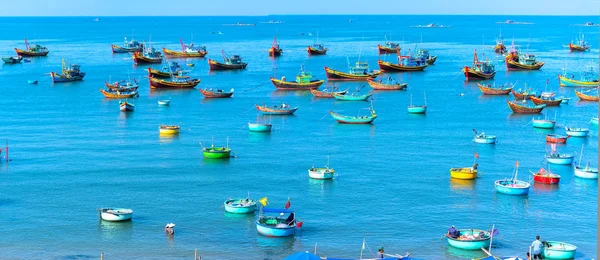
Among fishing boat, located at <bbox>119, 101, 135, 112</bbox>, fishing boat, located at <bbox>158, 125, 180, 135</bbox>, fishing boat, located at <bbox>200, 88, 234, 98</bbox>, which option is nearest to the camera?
fishing boat, located at <bbox>158, 125, 180, 135</bbox>

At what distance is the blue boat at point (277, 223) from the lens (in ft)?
124

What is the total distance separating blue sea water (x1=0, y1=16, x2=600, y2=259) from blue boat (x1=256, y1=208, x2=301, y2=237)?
381 millimetres

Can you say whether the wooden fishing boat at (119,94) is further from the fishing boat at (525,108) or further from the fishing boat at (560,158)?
the fishing boat at (560,158)

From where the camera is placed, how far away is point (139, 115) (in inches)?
2972

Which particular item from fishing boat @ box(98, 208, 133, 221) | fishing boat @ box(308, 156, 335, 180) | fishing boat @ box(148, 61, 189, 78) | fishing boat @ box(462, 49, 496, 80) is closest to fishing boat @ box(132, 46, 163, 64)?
fishing boat @ box(148, 61, 189, 78)

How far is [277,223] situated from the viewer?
126ft

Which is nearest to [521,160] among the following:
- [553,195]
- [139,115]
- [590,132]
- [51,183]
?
[553,195]

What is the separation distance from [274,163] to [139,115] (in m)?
25.4

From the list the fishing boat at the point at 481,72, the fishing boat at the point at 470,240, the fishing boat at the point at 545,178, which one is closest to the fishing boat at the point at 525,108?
the fishing boat at the point at 545,178

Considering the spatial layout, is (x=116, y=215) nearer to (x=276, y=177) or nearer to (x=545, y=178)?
(x=276, y=177)

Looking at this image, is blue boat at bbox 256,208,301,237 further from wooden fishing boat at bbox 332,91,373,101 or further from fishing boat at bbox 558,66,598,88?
fishing boat at bbox 558,66,598,88

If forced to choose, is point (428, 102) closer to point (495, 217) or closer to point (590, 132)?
point (590, 132)

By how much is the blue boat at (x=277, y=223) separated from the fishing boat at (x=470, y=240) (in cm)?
715

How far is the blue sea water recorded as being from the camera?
3788 cm
